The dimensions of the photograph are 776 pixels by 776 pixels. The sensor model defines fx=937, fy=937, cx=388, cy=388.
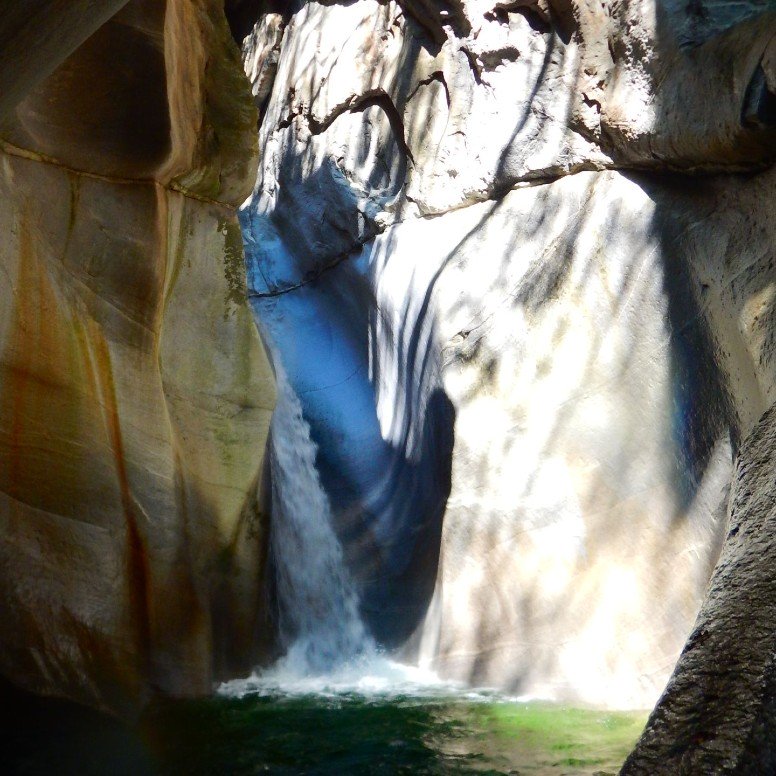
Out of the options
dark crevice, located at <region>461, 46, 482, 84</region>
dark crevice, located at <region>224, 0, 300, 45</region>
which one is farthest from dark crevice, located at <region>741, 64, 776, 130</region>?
dark crevice, located at <region>224, 0, 300, 45</region>

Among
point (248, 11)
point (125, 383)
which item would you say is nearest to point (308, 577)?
point (125, 383)

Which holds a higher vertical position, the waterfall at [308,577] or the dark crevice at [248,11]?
the dark crevice at [248,11]

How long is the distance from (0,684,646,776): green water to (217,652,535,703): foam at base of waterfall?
0.51ft

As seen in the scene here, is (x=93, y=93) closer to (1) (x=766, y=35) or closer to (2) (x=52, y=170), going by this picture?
(2) (x=52, y=170)

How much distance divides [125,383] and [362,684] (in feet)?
6.88

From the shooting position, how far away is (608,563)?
4.70 meters

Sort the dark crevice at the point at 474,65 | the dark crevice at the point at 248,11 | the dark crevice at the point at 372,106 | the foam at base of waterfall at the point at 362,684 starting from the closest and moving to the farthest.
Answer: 1. the foam at base of waterfall at the point at 362,684
2. the dark crevice at the point at 474,65
3. the dark crevice at the point at 372,106
4. the dark crevice at the point at 248,11

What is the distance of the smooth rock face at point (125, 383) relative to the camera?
419 cm

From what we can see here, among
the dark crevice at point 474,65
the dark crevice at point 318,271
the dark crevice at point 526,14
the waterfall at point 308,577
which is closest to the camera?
the waterfall at point 308,577

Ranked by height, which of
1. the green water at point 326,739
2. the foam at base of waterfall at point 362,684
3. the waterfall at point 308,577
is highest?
the waterfall at point 308,577

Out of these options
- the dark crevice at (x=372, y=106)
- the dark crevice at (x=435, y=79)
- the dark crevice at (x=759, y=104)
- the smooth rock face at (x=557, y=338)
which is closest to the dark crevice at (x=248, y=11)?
the dark crevice at (x=372, y=106)

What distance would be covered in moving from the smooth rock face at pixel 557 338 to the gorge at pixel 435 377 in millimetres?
20

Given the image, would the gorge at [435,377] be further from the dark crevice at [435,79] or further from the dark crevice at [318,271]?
the dark crevice at [318,271]

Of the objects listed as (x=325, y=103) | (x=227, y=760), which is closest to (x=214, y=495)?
(x=227, y=760)
